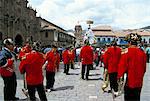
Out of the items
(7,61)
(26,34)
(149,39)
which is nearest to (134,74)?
(7,61)

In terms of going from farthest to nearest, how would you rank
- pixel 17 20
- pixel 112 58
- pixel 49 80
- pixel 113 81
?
1. pixel 17 20
2. pixel 49 80
3. pixel 112 58
4. pixel 113 81

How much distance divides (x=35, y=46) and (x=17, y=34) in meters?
55.3

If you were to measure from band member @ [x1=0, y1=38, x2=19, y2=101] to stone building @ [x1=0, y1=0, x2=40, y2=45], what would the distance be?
46.2 meters

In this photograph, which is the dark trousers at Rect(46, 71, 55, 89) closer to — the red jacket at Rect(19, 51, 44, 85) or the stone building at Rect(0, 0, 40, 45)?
the red jacket at Rect(19, 51, 44, 85)

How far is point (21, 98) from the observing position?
35.2 feet

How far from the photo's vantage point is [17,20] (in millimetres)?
63500

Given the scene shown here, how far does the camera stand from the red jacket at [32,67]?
28.1ft

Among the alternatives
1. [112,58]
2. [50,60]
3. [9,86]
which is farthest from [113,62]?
[9,86]

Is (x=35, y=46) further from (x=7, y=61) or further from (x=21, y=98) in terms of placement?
(x=21, y=98)

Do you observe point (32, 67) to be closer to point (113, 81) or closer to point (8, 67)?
point (8, 67)

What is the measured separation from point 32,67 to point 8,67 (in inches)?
36.7

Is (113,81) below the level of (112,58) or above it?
below

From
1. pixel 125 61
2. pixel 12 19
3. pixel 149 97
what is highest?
pixel 12 19

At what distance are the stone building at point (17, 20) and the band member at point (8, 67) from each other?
4616 cm
